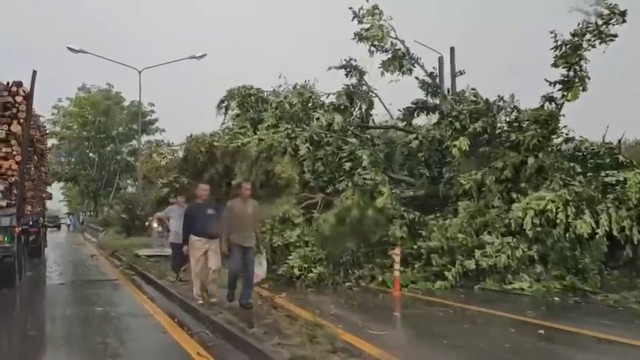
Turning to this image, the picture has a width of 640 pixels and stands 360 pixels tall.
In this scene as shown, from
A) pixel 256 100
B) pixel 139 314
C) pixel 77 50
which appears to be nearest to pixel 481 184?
pixel 256 100

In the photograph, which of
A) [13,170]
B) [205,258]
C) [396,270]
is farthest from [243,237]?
[13,170]

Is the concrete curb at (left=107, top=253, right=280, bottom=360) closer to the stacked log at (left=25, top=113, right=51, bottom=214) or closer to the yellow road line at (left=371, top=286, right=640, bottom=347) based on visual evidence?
the yellow road line at (left=371, top=286, right=640, bottom=347)

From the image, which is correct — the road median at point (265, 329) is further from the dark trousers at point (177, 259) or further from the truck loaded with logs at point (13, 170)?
the truck loaded with logs at point (13, 170)

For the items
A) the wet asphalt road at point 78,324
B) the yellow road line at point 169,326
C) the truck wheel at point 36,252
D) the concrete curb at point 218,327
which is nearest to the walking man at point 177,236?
the concrete curb at point 218,327

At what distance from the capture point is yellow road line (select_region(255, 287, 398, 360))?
801 cm

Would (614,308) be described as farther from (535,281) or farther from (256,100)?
(256,100)

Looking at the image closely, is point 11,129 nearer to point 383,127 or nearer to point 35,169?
point 35,169

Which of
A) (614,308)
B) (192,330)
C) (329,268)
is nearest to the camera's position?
(192,330)

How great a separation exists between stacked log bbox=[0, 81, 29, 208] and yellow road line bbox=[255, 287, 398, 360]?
5668 mm

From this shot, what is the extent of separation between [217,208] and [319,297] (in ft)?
7.40

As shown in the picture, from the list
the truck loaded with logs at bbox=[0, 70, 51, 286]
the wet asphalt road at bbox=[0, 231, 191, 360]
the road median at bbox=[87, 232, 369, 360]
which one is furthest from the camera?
the truck loaded with logs at bbox=[0, 70, 51, 286]

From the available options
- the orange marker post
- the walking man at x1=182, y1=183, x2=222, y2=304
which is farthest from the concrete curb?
the orange marker post

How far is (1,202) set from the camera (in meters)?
14.8

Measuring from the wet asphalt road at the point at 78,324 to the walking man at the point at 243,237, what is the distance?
46.7 inches
